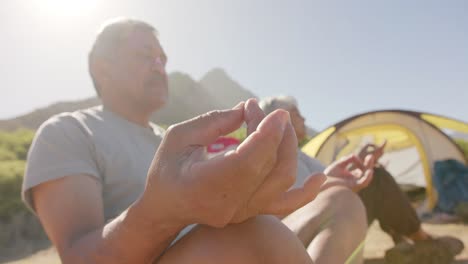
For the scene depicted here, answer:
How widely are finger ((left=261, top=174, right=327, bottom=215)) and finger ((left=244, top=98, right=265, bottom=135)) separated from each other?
0.12 metres

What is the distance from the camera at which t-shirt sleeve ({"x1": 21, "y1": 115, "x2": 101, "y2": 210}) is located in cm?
93

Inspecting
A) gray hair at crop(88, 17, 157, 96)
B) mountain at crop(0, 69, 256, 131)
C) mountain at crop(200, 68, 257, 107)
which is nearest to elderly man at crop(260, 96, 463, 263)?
gray hair at crop(88, 17, 157, 96)

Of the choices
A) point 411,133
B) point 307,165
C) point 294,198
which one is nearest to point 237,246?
point 294,198

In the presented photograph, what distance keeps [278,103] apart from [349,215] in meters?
1.30

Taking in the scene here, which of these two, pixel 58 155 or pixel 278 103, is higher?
pixel 58 155

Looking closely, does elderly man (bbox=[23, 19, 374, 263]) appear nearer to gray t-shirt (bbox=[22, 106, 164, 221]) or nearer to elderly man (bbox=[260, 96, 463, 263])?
gray t-shirt (bbox=[22, 106, 164, 221])

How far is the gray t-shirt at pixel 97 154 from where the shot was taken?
947 mm

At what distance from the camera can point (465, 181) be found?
4.69 metres

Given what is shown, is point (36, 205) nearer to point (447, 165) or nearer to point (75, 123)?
point (75, 123)

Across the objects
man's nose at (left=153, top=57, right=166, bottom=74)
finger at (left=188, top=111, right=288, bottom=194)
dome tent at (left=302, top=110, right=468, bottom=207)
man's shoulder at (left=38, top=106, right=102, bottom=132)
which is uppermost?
finger at (left=188, top=111, right=288, bottom=194)

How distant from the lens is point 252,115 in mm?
576

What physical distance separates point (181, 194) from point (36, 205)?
0.62m

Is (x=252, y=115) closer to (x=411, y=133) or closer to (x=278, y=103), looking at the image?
(x=278, y=103)

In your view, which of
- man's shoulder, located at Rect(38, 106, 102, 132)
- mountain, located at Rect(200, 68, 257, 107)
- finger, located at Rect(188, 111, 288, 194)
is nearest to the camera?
finger, located at Rect(188, 111, 288, 194)
